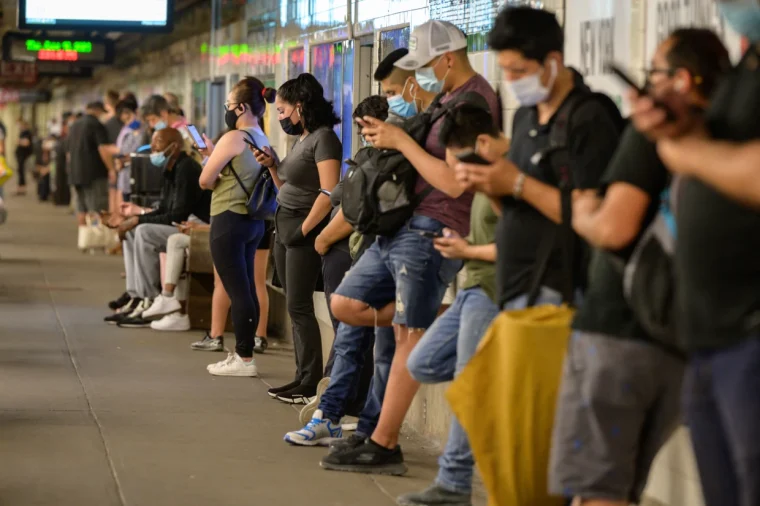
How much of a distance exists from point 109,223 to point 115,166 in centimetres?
602

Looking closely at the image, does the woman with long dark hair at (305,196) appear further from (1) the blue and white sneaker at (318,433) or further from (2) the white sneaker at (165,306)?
(2) the white sneaker at (165,306)

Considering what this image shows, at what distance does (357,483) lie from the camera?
18.4ft

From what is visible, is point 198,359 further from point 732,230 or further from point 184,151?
point 732,230

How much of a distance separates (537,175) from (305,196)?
Result: 3237 mm

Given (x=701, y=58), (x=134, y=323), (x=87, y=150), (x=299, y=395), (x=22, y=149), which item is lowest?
(x=134, y=323)

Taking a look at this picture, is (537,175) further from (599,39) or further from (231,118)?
(231,118)

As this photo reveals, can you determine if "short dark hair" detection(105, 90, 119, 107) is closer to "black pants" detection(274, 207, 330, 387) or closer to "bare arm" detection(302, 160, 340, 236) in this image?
"black pants" detection(274, 207, 330, 387)

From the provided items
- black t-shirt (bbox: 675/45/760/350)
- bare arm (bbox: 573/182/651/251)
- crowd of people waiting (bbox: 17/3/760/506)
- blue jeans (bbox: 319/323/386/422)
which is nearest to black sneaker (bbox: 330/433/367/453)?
crowd of people waiting (bbox: 17/3/760/506)

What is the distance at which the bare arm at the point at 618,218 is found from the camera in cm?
327

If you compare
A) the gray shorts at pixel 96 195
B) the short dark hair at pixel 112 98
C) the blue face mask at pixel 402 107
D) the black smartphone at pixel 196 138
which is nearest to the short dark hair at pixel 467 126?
the blue face mask at pixel 402 107

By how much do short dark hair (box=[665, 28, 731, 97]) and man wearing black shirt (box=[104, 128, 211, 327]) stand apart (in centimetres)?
695

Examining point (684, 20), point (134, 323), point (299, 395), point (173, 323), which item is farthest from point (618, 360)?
point (134, 323)

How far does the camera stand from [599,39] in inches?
202

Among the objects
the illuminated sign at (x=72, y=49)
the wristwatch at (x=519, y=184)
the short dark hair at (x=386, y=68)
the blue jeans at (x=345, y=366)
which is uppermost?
the illuminated sign at (x=72, y=49)
